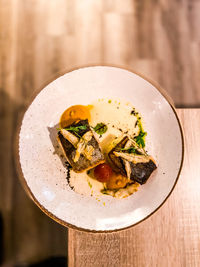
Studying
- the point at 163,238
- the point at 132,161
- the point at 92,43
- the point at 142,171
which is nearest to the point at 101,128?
the point at 132,161

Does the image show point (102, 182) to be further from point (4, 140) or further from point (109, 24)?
point (109, 24)

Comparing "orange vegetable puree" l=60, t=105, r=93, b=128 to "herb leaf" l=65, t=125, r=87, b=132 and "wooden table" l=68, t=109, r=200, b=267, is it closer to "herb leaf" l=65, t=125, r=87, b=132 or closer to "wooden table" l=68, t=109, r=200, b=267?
"herb leaf" l=65, t=125, r=87, b=132

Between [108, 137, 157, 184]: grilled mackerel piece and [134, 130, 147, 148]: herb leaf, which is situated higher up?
[134, 130, 147, 148]: herb leaf

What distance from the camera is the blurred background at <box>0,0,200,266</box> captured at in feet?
8.84

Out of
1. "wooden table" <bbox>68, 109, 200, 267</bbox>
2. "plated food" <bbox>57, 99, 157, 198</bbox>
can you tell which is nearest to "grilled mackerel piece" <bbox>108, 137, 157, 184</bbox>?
"plated food" <bbox>57, 99, 157, 198</bbox>

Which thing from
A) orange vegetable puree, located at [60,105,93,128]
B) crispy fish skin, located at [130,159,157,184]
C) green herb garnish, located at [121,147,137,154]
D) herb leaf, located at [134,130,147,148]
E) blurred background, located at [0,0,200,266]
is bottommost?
crispy fish skin, located at [130,159,157,184]

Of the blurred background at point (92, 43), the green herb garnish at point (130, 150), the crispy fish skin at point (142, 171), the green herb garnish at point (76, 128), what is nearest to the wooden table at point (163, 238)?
the crispy fish skin at point (142, 171)

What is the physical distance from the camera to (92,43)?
2.79 m

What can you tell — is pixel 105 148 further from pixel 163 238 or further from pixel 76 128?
pixel 163 238

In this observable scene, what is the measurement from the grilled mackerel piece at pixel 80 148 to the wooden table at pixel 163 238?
1.47 feet

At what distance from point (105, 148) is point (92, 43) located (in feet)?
4.35

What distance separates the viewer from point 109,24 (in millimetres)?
2842

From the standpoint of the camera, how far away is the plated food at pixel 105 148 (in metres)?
1.82

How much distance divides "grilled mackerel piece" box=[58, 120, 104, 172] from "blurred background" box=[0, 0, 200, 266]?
96 centimetres
